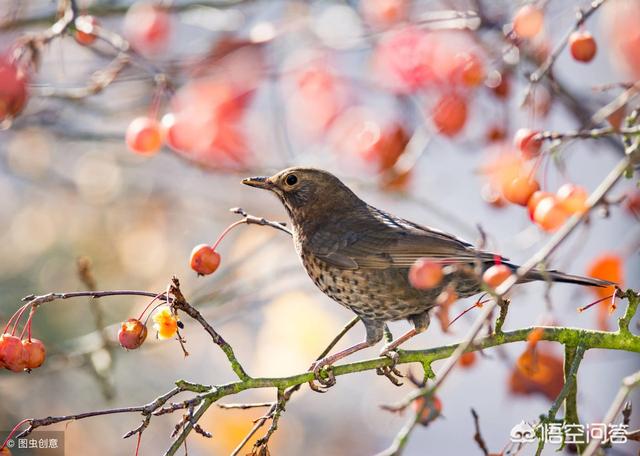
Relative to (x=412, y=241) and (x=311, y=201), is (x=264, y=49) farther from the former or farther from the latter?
(x=412, y=241)

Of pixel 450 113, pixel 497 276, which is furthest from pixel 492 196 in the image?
pixel 497 276

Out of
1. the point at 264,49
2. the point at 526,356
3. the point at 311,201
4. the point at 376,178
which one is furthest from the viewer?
the point at 264,49

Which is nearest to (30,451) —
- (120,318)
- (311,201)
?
(120,318)

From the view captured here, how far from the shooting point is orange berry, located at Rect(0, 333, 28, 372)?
2738mm

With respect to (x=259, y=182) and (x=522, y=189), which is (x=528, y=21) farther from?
(x=259, y=182)

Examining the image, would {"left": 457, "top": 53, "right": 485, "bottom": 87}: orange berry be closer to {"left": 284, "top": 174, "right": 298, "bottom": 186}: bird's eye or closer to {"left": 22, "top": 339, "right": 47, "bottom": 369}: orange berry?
{"left": 284, "top": 174, "right": 298, "bottom": 186}: bird's eye

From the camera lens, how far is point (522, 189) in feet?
10.0

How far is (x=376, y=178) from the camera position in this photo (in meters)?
4.51

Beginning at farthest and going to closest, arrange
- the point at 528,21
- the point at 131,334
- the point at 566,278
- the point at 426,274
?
the point at 528,21 < the point at 566,278 < the point at 131,334 < the point at 426,274

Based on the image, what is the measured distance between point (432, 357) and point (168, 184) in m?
4.36

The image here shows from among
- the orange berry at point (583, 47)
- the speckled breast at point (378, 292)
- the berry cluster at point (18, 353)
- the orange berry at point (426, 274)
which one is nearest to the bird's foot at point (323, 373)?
the speckled breast at point (378, 292)

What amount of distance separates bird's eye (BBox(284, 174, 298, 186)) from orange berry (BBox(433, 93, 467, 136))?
2.33 ft

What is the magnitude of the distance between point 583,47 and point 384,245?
1176 mm

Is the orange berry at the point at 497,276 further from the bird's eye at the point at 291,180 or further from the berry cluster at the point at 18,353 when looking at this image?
the bird's eye at the point at 291,180
